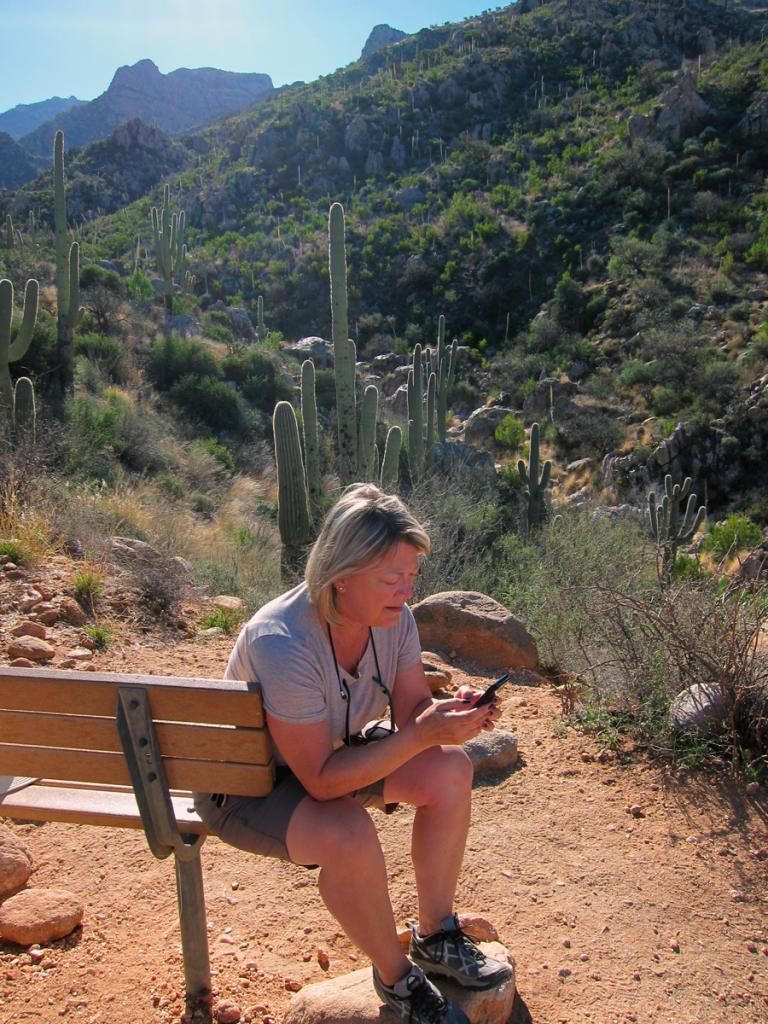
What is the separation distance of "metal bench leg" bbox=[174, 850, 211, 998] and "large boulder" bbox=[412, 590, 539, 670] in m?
3.36

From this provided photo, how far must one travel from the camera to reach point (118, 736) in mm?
1939

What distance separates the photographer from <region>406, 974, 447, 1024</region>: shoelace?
183 centimetres

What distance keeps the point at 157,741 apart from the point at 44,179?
43.0 meters

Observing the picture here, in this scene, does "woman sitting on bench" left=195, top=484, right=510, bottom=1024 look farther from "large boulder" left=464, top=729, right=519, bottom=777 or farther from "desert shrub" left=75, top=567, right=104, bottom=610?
→ "desert shrub" left=75, top=567, right=104, bottom=610

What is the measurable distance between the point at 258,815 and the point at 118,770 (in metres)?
0.36

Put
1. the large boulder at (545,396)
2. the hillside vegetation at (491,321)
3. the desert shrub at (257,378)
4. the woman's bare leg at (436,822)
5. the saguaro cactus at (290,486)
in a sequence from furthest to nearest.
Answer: the large boulder at (545,396)
the desert shrub at (257,378)
the saguaro cactus at (290,486)
the hillside vegetation at (491,321)
the woman's bare leg at (436,822)

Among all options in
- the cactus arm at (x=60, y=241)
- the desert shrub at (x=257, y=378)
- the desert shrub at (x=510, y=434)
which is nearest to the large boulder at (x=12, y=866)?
the cactus arm at (x=60, y=241)

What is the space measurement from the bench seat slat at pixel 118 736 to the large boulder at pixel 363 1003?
1.99 feet

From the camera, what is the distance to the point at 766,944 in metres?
2.43

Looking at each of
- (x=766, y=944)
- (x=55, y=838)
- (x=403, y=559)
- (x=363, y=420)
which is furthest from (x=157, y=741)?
(x=363, y=420)

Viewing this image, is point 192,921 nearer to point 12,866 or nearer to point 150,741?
point 150,741

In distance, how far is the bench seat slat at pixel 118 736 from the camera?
6.25 ft

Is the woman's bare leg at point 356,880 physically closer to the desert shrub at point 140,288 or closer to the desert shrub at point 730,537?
the desert shrub at point 730,537

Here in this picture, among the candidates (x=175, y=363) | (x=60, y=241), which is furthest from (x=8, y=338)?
(x=175, y=363)
